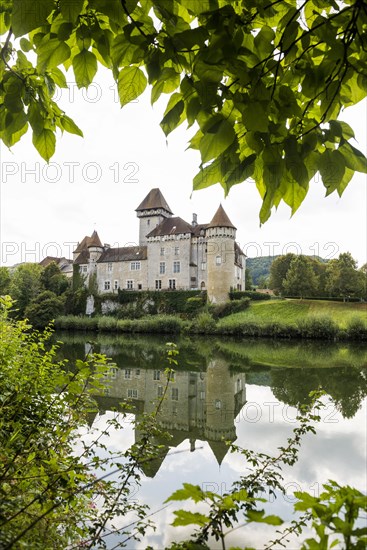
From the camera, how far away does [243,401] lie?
32.9 ft

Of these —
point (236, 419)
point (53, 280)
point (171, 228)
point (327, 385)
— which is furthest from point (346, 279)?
point (236, 419)

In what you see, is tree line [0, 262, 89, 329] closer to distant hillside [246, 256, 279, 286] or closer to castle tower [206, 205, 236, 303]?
castle tower [206, 205, 236, 303]

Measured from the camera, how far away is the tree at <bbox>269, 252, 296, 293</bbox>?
59.4m

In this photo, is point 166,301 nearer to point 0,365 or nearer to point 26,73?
point 0,365

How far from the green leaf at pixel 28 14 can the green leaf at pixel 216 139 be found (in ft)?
1.81

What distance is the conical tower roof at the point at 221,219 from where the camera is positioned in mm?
40312

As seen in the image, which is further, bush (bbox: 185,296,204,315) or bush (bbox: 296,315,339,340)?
bush (bbox: 185,296,204,315)

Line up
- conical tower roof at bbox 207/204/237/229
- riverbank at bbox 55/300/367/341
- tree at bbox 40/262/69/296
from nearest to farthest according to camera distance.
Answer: riverbank at bbox 55/300/367/341, conical tower roof at bbox 207/204/237/229, tree at bbox 40/262/69/296

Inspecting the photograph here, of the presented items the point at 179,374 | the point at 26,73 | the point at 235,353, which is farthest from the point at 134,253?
the point at 26,73

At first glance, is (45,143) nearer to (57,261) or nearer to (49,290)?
(49,290)

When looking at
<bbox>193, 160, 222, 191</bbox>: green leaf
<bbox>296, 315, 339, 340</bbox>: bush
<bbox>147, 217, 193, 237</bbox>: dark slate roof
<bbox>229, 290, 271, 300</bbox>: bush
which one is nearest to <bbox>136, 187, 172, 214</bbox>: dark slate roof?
<bbox>147, 217, 193, 237</bbox>: dark slate roof

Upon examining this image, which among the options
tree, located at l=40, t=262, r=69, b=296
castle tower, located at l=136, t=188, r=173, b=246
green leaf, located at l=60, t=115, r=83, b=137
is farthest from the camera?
castle tower, located at l=136, t=188, r=173, b=246

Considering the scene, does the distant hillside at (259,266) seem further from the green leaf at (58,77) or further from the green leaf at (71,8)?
the green leaf at (71,8)

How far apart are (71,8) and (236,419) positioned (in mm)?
8194
